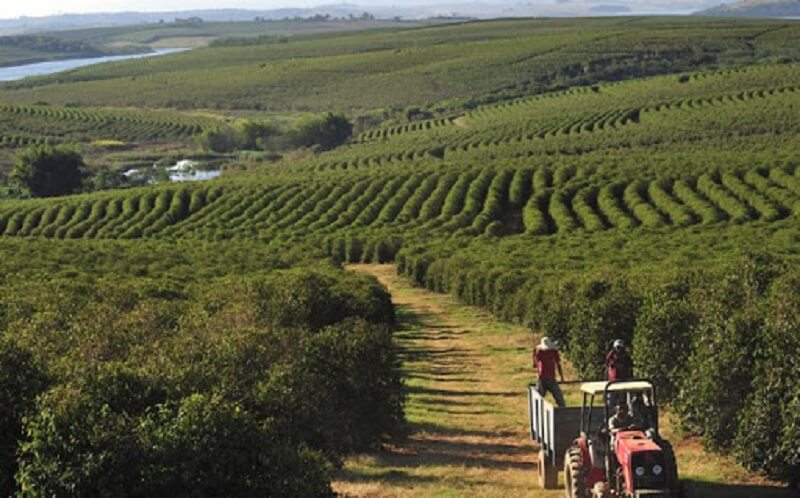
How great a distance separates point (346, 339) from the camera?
68.6ft

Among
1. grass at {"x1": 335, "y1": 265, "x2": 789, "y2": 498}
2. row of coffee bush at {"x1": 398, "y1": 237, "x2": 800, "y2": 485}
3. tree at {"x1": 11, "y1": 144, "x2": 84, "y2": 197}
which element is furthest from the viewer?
tree at {"x1": 11, "y1": 144, "x2": 84, "y2": 197}

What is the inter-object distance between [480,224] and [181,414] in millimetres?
53774

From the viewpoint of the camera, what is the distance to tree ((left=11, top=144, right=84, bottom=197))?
11094 centimetres

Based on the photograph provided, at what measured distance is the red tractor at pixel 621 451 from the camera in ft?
45.3

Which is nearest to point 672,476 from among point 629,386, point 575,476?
point 629,386

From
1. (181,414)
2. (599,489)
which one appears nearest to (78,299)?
(181,414)

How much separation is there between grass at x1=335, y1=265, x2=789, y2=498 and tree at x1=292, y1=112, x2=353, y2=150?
119 m

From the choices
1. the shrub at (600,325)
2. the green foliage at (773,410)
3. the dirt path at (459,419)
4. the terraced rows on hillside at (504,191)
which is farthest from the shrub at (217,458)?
the terraced rows on hillside at (504,191)

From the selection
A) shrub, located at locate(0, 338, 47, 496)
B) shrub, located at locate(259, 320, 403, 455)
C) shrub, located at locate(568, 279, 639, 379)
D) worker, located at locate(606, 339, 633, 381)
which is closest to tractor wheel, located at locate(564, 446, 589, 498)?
worker, located at locate(606, 339, 633, 381)

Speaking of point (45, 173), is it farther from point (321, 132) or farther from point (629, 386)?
point (629, 386)

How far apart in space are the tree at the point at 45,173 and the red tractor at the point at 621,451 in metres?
102

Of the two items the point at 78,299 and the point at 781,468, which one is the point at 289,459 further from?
the point at 78,299

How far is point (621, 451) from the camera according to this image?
14.4 meters

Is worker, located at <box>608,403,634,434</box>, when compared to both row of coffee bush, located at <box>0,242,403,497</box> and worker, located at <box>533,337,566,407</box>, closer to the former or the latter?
worker, located at <box>533,337,566,407</box>
